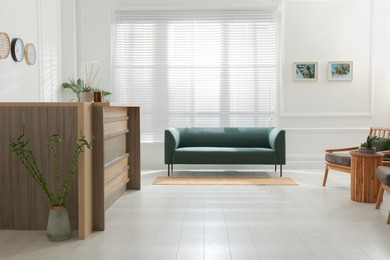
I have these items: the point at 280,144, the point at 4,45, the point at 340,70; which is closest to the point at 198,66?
the point at 280,144

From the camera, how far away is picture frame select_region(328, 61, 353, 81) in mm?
7633

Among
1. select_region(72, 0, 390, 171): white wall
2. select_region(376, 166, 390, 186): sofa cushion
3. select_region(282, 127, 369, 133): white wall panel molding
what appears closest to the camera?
select_region(376, 166, 390, 186): sofa cushion

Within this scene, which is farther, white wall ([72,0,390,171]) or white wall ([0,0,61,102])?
white wall ([72,0,390,171])

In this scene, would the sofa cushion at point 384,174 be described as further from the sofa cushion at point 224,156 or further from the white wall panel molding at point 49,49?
the white wall panel molding at point 49,49

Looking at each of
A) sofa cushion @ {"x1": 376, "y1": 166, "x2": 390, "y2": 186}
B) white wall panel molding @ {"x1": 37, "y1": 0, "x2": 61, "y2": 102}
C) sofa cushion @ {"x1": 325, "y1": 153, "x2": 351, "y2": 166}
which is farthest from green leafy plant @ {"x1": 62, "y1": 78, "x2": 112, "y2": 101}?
sofa cushion @ {"x1": 376, "y1": 166, "x2": 390, "y2": 186}

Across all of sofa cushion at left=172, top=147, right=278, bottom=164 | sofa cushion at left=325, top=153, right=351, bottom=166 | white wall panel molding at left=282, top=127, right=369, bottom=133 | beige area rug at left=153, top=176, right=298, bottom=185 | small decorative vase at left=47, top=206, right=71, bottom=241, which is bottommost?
beige area rug at left=153, top=176, right=298, bottom=185

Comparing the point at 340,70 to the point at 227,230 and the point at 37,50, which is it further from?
the point at 37,50

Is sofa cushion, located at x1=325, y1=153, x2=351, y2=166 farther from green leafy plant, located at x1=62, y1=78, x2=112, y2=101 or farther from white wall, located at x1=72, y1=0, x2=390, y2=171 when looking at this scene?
green leafy plant, located at x1=62, y1=78, x2=112, y2=101

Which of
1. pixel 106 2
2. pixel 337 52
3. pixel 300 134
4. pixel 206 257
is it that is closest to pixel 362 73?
pixel 337 52

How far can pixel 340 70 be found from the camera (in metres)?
7.64

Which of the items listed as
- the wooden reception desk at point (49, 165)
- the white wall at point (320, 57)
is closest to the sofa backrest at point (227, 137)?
the white wall at point (320, 57)

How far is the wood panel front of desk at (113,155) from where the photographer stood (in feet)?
12.3

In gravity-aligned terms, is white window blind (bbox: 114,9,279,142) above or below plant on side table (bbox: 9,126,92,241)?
above

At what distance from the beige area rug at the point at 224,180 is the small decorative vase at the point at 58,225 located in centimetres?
273
